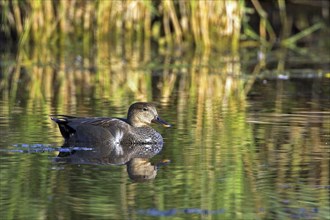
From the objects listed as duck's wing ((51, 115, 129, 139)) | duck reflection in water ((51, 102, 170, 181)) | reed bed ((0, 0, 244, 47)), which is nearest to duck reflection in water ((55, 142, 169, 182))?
duck reflection in water ((51, 102, 170, 181))

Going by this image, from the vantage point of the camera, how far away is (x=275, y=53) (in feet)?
56.7

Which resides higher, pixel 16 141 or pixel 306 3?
pixel 306 3

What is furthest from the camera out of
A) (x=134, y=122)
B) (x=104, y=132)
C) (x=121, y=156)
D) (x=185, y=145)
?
(x=134, y=122)

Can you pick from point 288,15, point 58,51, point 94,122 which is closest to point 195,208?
point 94,122

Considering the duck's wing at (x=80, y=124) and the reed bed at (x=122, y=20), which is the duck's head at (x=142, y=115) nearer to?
the duck's wing at (x=80, y=124)

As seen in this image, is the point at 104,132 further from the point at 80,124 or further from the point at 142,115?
the point at 142,115

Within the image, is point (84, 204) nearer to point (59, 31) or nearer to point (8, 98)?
point (8, 98)

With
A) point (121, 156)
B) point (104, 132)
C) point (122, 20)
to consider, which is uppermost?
point (122, 20)

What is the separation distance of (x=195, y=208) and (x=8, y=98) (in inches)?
241

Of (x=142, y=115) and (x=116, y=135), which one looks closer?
(x=116, y=135)

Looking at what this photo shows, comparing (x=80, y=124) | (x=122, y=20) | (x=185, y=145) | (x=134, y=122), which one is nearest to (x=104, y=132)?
(x=80, y=124)

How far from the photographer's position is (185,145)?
27.4 ft

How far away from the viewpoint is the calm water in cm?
611

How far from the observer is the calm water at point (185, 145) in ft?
20.0
